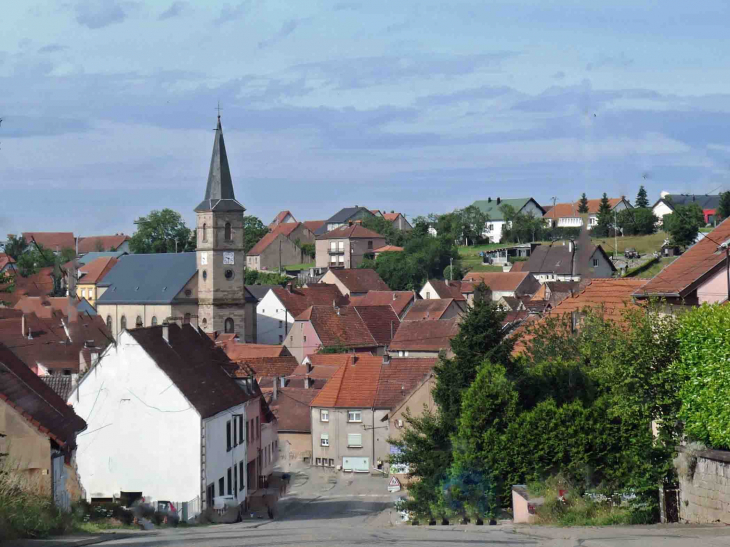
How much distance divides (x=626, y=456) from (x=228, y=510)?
41.5 ft

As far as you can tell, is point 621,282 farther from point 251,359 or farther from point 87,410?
point 251,359

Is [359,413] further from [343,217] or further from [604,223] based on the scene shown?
[343,217]

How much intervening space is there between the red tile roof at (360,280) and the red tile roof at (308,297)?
18.9ft

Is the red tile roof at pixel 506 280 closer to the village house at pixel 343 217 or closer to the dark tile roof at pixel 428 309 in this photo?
the dark tile roof at pixel 428 309

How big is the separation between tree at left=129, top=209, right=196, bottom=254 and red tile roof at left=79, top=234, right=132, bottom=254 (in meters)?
22.7

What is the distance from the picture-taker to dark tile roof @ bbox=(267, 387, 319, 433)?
51594mm

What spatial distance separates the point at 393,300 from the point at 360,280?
21703mm

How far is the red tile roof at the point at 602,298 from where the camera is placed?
31.5 m

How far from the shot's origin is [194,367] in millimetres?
33000

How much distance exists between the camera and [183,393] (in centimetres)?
3041

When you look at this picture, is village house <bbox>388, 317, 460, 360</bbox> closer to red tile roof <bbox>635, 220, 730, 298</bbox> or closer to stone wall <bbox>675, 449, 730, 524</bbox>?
red tile roof <bbox>635, 220, 730, 298</bbox>

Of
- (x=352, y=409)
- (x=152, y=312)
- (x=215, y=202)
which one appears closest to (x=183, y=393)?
(x=352, y=409)

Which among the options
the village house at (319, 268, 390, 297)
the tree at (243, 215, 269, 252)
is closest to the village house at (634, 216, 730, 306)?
the village house at (319, 268, 390, 297)

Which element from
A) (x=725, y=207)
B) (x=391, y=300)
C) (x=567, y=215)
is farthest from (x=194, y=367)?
(x=567, y=215)
